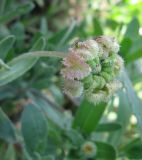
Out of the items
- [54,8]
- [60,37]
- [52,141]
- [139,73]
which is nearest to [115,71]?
[52,141]

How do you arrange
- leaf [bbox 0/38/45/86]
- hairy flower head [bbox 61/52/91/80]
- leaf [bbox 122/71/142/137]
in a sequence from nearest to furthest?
hairy flower head [bbox 61/52/91/80] < leaf [bbox 0/38/45/86] < leaf [bbox 122/71/142/137]

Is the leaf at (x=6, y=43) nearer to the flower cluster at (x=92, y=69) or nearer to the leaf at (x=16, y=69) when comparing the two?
the leaf at (x=16, y=69)

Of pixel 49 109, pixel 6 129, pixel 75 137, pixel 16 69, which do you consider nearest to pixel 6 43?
pixel 16 69

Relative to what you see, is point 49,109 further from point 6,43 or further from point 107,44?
point 107,44

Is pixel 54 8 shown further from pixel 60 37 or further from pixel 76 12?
pixel 60 37

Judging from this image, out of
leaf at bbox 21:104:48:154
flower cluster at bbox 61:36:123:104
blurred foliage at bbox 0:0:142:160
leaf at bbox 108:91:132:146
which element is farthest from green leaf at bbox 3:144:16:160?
flower cluster at bbox 61:36:123:104

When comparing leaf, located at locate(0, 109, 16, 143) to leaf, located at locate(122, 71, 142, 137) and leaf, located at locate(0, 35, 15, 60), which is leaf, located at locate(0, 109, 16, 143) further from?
leaf, located at locate(122, 71, 142, 137)

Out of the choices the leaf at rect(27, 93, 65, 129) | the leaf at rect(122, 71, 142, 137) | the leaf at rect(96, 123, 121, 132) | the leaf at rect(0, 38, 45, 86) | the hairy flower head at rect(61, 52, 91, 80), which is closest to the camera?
the hairy flower head at rect(61, 52, 91, 80)

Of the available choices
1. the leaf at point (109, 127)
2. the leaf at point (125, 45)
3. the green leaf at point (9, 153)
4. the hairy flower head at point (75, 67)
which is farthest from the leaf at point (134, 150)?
the hairy flower head at point (75, 67)
